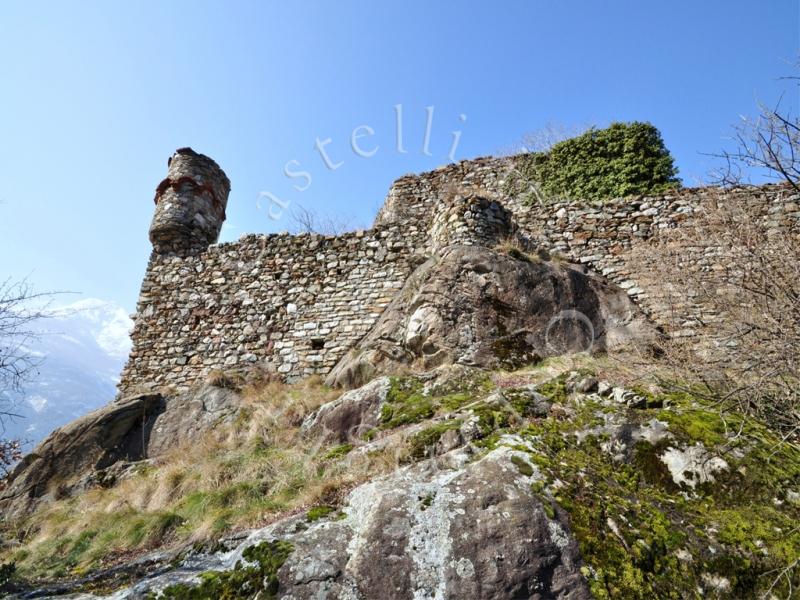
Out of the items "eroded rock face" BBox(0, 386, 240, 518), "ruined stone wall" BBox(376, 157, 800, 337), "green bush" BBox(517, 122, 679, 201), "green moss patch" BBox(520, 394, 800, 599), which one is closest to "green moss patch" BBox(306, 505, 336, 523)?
"green moss patch" BBox(520, 394, 800, 599)

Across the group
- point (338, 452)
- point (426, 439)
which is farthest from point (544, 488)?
point (338, 452)

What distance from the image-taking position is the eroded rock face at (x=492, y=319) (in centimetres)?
728

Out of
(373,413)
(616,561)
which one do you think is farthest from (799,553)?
(373,413)

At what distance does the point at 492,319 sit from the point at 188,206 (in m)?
8.53

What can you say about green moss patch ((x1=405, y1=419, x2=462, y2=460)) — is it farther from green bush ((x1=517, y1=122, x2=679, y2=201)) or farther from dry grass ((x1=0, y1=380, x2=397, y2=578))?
green bush ((x1=517, y1=122, x2=679, y2=201))

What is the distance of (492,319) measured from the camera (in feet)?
24.7

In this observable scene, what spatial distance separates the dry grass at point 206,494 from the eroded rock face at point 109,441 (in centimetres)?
49

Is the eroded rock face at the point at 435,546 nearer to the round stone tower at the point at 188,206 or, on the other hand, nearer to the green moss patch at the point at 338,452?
the green moss patch at the point at 338,452

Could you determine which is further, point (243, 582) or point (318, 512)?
point (318, 512)

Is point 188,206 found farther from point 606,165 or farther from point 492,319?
point 606,165

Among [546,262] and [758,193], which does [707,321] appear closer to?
[546,262]

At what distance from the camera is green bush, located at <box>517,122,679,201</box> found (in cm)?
1166

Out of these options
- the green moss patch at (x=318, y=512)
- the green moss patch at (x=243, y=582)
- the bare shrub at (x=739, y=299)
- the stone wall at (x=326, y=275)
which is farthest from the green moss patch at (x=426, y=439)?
the stone wall at (x=326, y=275)

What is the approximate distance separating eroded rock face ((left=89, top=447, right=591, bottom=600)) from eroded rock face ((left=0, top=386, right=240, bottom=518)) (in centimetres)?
580
